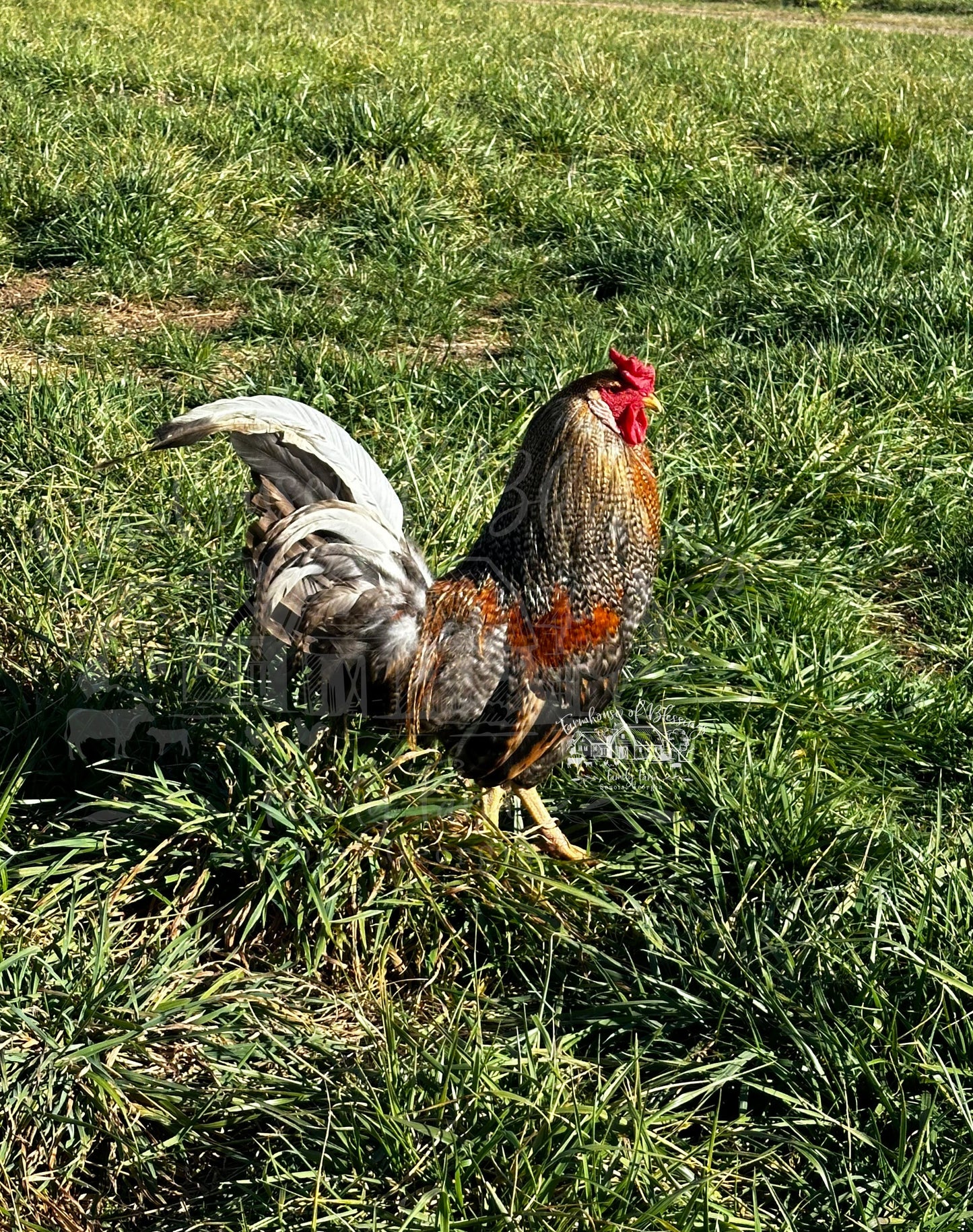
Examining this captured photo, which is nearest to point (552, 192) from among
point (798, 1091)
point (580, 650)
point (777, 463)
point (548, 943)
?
point (777, 463)

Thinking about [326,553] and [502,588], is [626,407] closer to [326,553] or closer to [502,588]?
[502,588]

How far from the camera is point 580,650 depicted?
8.93 feet

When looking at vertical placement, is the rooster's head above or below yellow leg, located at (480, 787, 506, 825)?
above

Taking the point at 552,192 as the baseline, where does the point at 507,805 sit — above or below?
below

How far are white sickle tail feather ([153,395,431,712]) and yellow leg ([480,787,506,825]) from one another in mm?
390

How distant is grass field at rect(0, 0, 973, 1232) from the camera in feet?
6.77

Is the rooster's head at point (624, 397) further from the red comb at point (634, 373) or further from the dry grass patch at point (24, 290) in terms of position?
the dry grass patch at point (24, 290)

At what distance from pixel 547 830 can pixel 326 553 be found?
85 centimetres

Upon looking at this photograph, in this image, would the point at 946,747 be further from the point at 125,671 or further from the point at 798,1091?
the point at 125,671

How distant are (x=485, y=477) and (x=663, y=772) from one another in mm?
1426

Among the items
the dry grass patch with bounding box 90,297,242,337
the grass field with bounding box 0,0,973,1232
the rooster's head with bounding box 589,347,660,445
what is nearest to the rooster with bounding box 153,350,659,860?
the rooster's head with bounding box 589,347,660,445

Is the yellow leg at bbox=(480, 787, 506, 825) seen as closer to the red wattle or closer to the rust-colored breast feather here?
the rust-colored breast feather

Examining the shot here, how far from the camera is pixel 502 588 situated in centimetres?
271

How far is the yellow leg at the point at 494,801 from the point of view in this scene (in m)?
2.84
